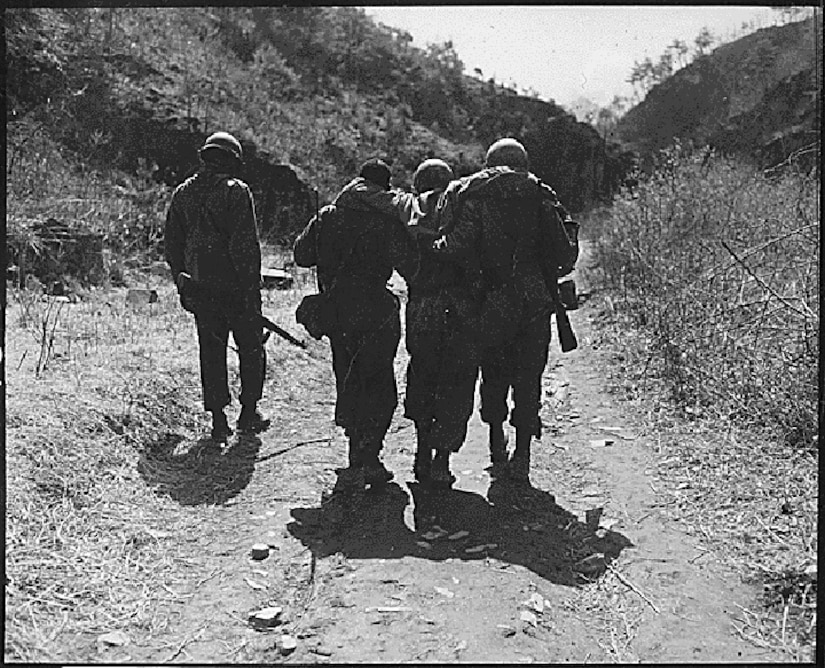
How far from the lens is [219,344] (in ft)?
21.7

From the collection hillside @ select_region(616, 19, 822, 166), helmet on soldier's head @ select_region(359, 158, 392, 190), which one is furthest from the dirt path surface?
hillside @ select_region(616, 19, 822, 166)

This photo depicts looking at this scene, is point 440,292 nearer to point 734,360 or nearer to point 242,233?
point 242,233

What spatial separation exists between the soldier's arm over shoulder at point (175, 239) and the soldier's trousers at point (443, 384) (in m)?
1.77

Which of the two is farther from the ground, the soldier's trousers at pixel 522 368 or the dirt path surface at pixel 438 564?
the soldier's trousers at pixel 522 368

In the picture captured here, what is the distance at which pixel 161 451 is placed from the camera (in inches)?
251

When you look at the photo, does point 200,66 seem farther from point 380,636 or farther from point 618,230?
point 380,636

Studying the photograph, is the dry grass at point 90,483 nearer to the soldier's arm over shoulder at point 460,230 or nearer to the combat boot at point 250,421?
the combat boot at point 250,421

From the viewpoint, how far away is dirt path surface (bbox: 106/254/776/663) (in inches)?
151

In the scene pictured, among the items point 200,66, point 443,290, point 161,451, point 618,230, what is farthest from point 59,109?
point 443,290

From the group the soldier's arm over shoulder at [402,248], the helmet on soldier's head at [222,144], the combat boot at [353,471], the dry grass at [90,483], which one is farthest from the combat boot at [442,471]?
the helmet on soldier's head at [222,144]

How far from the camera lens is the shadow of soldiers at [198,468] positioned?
5.73m

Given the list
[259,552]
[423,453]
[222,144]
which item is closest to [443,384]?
[423,453]

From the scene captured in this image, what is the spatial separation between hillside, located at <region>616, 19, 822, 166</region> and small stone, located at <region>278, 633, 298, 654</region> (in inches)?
589

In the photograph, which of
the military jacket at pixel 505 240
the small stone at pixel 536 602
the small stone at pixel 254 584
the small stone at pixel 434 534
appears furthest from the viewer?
the military jacket at pixel 505 240
